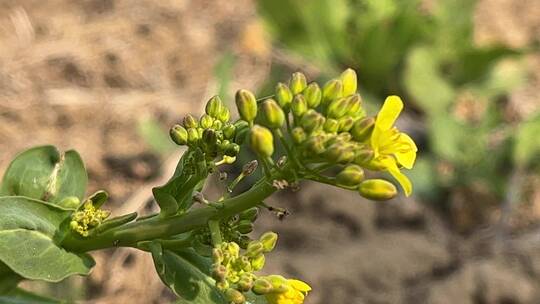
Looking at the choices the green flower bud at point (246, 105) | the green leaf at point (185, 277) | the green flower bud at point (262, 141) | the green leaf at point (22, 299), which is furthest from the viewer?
the green leaf at point (22, 299)

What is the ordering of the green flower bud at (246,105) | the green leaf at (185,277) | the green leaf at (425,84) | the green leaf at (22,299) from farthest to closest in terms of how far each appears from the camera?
the green leaf at (425,84) < the green leaf at (22,299) < the green leaf at (185,277) < the green flower bud at (246,105)

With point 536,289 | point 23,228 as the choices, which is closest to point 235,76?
point 536,289

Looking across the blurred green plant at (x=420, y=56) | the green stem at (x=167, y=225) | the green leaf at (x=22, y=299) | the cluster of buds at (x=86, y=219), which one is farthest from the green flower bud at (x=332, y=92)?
the blurred green plant at (x=420, y=56)

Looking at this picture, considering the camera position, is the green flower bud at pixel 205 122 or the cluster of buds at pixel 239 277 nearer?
the cluster of buds at pixel 239 277

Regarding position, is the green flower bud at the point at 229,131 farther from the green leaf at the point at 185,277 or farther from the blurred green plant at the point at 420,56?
the blurred green plant at the point at 420,56

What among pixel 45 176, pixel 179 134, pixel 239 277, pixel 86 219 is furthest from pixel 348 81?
pixel 45 176

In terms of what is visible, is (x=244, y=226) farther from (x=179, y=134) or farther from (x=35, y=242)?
(x=35, y=242)

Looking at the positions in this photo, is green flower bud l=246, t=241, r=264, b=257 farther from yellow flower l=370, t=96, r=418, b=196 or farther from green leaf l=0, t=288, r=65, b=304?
green leaf l=0, t=288, r=65, b=304
